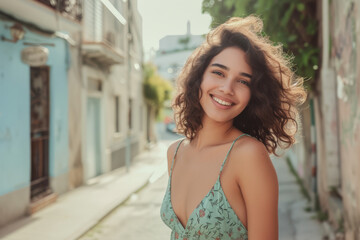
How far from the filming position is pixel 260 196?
5.16 ft

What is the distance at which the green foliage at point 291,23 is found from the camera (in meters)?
5.31

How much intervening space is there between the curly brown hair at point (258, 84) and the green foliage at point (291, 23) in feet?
10.3

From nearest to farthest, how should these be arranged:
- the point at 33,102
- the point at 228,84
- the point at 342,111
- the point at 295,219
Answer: the point at 228,84 < the point at 342,111 < the point at 295,219 < the point at 33,102

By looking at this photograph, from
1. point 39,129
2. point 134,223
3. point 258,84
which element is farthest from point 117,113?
point 258,84

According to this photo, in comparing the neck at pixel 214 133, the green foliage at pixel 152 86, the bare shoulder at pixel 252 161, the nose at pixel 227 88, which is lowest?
the bare shoulder at pixel 252 161

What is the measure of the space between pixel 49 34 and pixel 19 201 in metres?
3.37

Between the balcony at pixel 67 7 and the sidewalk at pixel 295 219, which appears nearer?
the sidewalk at pixel 295 219

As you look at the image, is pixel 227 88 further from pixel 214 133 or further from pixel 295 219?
pixel 295 219

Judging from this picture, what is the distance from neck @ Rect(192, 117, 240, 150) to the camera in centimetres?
193

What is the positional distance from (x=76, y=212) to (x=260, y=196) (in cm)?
629

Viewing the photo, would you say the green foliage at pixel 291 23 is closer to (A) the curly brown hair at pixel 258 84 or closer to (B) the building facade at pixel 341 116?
(B) the building facade at pixel 341 116

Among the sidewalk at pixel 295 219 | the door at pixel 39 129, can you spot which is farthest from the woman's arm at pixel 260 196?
the door at pixel 39 129

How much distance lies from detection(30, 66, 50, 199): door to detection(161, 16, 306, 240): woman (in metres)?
6.32

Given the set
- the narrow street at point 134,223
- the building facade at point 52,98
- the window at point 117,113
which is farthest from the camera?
the window at point 117,113
